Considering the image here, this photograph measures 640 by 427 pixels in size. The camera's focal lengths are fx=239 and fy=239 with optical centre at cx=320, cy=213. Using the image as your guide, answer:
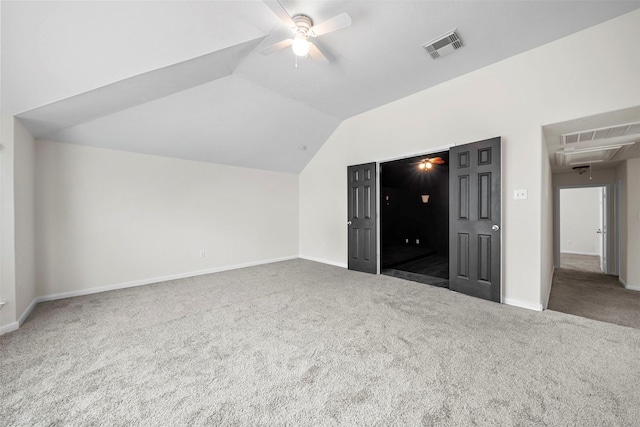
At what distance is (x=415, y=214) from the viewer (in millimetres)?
7598

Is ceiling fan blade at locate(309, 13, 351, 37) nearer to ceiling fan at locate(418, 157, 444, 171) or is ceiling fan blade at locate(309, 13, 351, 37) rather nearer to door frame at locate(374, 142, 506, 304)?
door frame at locate(374, 142, 506, 304)

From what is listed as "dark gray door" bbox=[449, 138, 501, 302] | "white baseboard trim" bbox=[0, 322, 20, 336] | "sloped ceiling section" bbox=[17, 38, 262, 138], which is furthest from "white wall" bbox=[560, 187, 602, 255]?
"white baseboard trim" bbox=[0, 322, 20, 336]

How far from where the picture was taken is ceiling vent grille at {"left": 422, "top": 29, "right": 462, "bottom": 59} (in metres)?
2.47

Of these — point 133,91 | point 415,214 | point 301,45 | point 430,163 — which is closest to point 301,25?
point 301,45

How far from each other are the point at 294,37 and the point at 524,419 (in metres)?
3.17

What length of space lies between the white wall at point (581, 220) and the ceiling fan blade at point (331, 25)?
8.20 metres

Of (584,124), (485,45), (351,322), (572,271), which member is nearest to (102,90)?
(351,322)

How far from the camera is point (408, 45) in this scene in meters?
2.57

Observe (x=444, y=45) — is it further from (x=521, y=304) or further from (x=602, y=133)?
(x=521, y=304)

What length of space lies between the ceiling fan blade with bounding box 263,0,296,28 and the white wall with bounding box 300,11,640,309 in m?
2.50

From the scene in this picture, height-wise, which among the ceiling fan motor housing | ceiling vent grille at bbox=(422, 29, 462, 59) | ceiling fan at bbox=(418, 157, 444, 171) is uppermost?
ceiling vent grille at bbox=(422, 29, 462, 59)

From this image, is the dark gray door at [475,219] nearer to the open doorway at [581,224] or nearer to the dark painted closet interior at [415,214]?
the dark painted closet interior at [415,214]

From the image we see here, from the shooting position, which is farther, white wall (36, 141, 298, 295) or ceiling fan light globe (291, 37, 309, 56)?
white wall (36, 141, 298, 295)

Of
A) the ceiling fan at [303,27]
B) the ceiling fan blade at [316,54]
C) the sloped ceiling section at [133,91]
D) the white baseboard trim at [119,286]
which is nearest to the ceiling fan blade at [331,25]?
the ceiling fan at [303,27]
